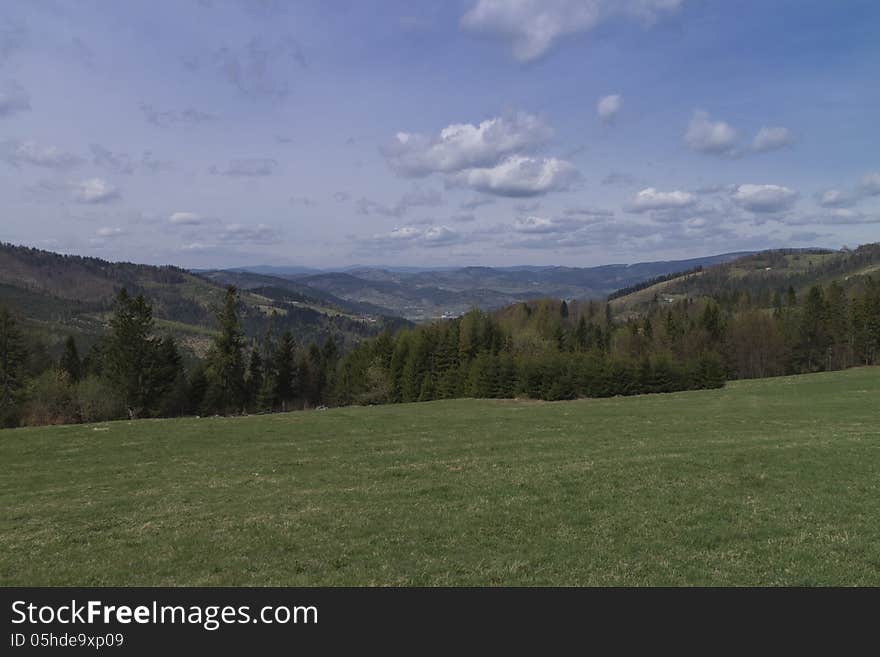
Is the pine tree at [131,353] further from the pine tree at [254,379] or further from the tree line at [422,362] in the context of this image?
the pine tree at [254,379]

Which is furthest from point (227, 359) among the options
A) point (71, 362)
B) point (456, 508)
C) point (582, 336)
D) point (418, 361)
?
point (582, 336)

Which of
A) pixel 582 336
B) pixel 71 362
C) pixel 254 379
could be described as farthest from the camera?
pixel 582 336

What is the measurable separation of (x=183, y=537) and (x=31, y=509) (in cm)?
824

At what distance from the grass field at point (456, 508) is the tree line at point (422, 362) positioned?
4259 centimetres

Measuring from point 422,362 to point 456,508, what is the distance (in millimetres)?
94244

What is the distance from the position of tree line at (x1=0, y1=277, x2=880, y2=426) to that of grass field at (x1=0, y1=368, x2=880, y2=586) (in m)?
42.6

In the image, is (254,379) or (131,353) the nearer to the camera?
(131,353)

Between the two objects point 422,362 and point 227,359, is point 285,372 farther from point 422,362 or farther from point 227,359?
point 227,359

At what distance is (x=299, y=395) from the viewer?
373ft

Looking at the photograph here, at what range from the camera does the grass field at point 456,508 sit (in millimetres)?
10961

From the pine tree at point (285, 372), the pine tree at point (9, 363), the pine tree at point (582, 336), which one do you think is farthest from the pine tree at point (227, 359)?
the pine tree at point (582, 336)

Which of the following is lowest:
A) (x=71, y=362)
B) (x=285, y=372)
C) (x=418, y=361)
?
(x=285, y=372)

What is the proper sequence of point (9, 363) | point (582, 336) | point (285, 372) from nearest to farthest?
point (9, 363)
point (285, 372)
point (582, 336)

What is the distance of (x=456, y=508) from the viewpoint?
15742mm
